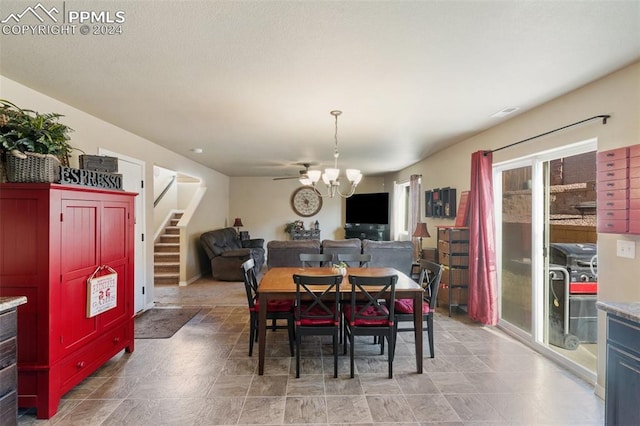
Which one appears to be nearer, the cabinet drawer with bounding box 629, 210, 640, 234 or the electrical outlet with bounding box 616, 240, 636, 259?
the cabinet drawer with bounding box 629, 210, 640, 234

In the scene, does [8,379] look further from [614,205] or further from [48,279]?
[614,205]

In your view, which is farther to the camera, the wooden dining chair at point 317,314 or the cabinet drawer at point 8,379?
the wooden dining chair at point 317,314

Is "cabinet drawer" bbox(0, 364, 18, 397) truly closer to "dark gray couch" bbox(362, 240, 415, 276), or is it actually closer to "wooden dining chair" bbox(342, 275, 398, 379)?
"wooden dining chair" bbox(342, 275, 398, 379)

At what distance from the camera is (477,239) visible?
3.73 metres

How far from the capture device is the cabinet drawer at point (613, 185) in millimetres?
2074

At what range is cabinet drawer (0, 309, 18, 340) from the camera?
5.54 ft

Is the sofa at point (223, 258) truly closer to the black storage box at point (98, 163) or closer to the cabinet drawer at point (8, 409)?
the black storage box at point (98, 163)

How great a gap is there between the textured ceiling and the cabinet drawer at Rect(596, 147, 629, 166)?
605 mm

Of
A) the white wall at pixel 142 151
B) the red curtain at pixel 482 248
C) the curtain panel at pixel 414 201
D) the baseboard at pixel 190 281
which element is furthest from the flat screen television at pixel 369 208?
the baseboard at pixel 190 281

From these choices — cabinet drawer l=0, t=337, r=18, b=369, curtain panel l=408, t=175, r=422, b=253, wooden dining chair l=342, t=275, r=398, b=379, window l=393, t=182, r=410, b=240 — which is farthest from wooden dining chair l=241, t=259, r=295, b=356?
window l=393, t=182, r=410, b=240

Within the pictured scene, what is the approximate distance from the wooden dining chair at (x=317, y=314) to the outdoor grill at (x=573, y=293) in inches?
90.7

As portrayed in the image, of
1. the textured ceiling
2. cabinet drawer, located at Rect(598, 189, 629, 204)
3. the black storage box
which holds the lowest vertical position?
cabinet drawer, located at Rect(598, 189, 629, 204)

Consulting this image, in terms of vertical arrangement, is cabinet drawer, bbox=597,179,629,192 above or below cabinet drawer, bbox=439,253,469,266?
above

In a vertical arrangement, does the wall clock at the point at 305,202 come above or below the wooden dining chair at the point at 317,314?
above
